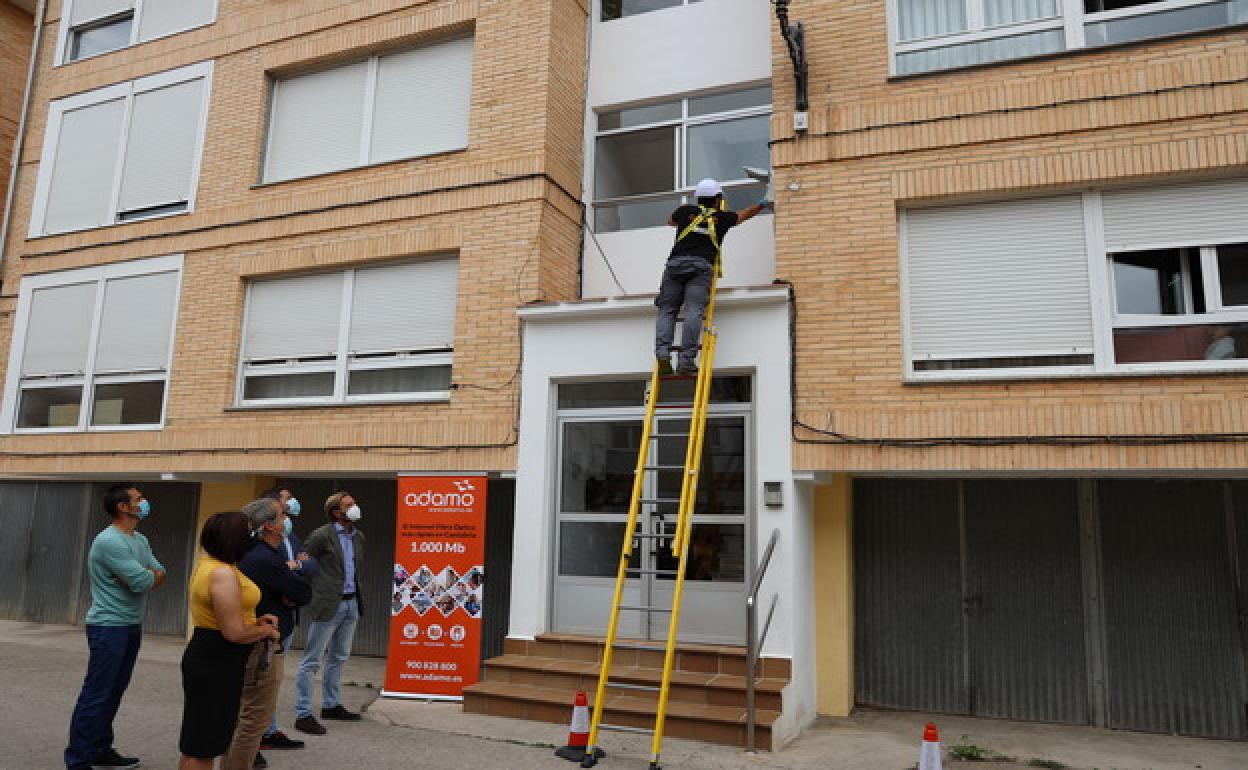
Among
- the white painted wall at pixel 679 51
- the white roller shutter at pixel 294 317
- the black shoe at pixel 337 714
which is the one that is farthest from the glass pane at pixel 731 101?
the black shoe at pixel 337 714

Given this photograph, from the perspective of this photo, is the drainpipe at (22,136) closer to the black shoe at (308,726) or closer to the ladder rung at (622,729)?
the black shoe at (308,726)

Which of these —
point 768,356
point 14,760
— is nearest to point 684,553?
point 768,356

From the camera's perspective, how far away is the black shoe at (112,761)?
5668mm

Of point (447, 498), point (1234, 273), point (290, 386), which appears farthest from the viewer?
point (290, 386)

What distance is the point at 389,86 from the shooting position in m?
11.0

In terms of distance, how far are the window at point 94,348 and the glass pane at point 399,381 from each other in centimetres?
298

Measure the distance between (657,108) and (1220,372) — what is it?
6.53 m

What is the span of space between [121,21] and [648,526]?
11.7 meters

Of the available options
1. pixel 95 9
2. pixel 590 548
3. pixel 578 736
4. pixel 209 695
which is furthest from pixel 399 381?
pixel 95 9

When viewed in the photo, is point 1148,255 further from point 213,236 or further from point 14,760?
point 213,236

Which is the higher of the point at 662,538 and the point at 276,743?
the point at 662,538

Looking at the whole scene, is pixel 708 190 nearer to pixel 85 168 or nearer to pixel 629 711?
pixel 629 711

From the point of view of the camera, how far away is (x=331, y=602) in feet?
22.5

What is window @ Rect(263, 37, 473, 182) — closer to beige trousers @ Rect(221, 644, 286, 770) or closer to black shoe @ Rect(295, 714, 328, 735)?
black shoe @ Rect(295, 714, 328, 735)
